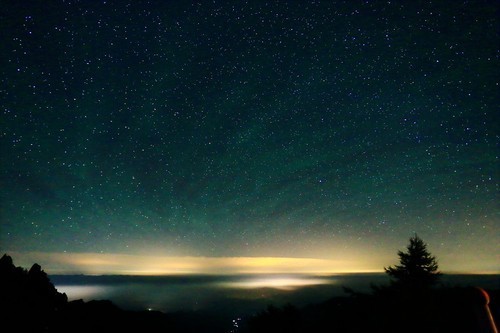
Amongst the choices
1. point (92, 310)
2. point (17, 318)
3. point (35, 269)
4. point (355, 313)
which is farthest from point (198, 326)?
point (355, 313)

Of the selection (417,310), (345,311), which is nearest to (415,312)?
(417,310)

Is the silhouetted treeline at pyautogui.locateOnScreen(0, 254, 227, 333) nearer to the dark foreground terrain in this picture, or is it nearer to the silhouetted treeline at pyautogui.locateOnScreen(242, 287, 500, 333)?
the dark foreground terrain

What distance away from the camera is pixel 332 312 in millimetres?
7809

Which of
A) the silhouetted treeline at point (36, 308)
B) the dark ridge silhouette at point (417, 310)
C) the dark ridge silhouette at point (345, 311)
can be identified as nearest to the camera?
the dark ridge silhouette at point (417, 310)

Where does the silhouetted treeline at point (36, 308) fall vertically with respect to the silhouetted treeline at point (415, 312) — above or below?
below

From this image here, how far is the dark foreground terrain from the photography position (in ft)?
15.5

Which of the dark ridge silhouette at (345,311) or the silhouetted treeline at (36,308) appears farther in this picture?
the silhouetted treeline at (36,308)

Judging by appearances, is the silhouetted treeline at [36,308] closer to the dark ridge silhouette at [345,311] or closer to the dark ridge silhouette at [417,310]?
the dark ridge silhouette at [345,311]

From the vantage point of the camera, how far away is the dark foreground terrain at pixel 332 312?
471cm

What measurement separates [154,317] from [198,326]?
18381 millimetres

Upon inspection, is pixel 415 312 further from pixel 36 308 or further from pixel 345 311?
pixel 36 308

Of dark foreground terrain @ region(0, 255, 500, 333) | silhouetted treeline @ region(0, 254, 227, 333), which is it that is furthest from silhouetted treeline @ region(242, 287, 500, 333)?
silhouetted treeline @ region(0, 254, 227, 333)

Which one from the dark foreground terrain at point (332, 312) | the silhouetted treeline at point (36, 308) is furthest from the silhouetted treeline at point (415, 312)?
Result: the silhouetted treeline at point (36, 308)

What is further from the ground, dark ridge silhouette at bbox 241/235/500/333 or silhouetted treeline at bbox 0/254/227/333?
dark ridge silhouette at bbox 241/235/500/333
